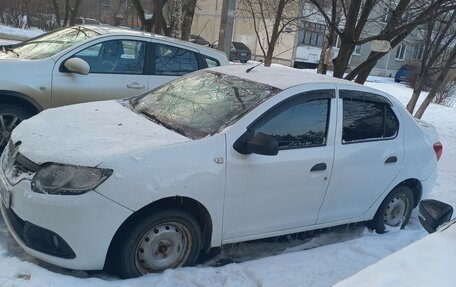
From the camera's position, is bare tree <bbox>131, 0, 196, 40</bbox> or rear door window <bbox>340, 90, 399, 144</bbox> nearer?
rear door window <bbox>340, 90, 399, 144</bbox>

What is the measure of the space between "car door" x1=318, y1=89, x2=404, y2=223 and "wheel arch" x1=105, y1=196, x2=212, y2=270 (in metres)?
1.20

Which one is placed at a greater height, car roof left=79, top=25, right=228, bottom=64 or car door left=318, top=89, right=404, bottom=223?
car roof left=79, top=25, right=228, bottom=64

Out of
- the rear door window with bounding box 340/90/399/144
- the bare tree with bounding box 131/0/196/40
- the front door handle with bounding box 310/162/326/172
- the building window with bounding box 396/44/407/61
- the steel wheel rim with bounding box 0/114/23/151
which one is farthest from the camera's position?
the building window with bounding box 396/44/407/61

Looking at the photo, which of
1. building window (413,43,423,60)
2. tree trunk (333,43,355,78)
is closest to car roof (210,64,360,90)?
tree trunk (333,43,355,78)

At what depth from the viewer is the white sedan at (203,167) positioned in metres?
3.25

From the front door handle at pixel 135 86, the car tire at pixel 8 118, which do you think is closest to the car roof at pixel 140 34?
the front door handle at pixel 135 86

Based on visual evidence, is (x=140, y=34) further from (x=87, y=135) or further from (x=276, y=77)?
(x=87, y=135)

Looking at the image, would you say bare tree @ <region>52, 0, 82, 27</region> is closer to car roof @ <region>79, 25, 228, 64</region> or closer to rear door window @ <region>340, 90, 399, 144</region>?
car roof @ <region>79, 25, 228, 64</region>

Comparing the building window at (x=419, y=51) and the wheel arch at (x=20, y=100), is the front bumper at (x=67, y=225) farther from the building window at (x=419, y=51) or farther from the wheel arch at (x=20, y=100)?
the building window at (x=419, y=51)

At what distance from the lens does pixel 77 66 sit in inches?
221

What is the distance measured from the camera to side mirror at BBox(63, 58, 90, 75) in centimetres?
560


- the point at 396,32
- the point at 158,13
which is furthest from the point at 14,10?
the point at 396,32

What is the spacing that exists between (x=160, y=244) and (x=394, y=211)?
2779mm

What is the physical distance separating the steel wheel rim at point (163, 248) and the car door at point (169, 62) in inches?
122
